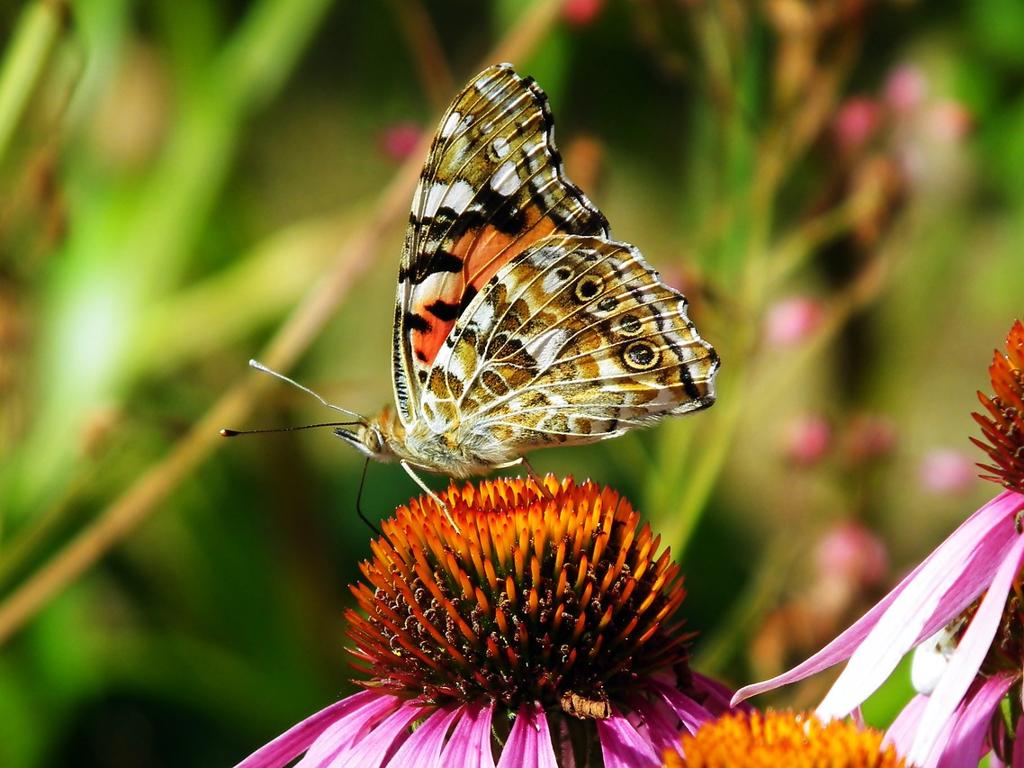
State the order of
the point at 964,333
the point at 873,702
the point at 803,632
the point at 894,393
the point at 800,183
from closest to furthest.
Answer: the point at 803,632, the point at 873,702, the point at 800,183, the point at 894,393, the point at 964,333

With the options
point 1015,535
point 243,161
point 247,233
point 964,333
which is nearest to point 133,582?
point 247,233

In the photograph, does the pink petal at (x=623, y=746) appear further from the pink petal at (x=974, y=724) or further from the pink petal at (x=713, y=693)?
the pink petal at (x=974, y=724)

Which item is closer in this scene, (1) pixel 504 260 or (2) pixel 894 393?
(1) pixel 504 260

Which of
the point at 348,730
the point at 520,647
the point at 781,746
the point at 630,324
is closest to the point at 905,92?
the point at 630,324

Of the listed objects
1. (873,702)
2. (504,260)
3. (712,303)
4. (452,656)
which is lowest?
(873,702)

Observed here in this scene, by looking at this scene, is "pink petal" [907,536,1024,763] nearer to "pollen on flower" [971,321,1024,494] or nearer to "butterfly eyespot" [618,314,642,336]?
"pollen on flower" [971,321,1024,494]

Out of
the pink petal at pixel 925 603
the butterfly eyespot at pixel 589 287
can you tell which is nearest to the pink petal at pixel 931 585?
the pink petal at pixel 925 603


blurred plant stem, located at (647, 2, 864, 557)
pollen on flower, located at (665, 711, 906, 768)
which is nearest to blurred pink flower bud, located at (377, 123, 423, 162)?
blurred plant stem, located at (647, 2, 864, 557)

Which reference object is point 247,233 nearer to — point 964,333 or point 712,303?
point 712,303
